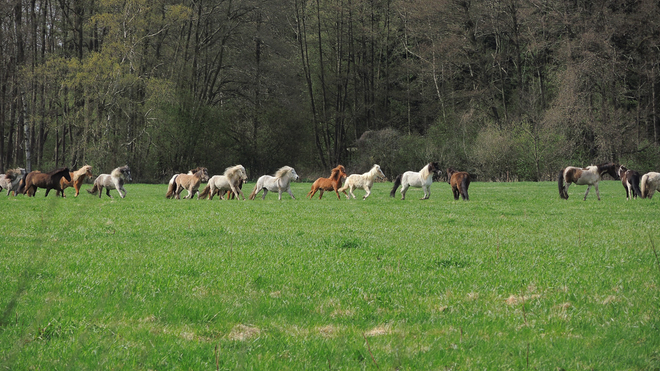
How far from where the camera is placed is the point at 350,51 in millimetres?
55344

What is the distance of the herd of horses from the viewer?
832 inches

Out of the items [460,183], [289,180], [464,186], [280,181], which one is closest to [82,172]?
[280,181]

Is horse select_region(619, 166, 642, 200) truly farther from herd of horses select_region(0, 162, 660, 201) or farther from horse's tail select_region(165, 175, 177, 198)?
horse's tail select_region(165, 175, 177, 198)

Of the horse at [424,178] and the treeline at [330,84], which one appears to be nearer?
the horse at [424,178]

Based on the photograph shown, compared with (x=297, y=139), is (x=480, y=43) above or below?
above

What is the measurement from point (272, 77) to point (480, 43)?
1866 centimetres

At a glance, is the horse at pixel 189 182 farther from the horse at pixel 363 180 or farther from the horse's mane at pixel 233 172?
the horse at pixel 363 180

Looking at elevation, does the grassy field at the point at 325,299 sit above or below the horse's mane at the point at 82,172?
below

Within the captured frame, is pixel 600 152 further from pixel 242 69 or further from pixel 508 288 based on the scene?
pixel 508 288

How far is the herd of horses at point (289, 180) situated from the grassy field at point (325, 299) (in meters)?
9.93

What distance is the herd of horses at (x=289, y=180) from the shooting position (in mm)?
21141

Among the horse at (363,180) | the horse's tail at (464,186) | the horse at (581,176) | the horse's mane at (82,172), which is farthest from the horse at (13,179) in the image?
the horse at (581,176)

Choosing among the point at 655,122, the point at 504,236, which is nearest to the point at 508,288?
the point at 504,236

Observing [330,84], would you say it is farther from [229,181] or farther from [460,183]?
[460,183]
